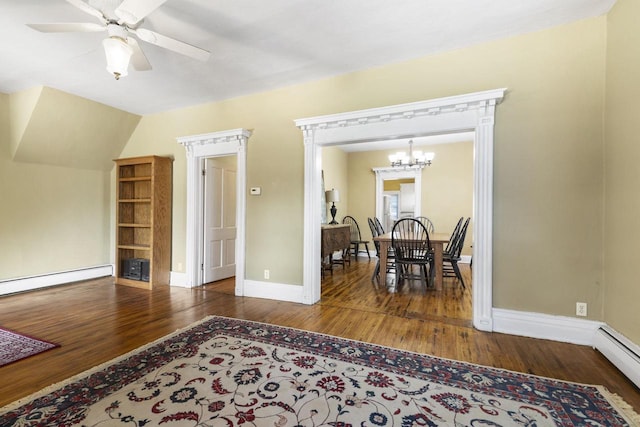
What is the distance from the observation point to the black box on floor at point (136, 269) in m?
4.29

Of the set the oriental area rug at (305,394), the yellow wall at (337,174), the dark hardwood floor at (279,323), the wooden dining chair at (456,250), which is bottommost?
the dark hardwood floor at (279,323)

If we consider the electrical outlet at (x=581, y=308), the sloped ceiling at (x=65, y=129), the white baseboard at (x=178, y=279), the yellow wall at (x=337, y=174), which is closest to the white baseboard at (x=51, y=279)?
the white baseboard at (x=178, y=279)

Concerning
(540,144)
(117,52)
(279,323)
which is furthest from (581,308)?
(117,52)

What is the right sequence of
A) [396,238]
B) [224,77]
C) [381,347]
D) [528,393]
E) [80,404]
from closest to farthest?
[80,404], [528,393], [381,347], [224,77], [396,238]

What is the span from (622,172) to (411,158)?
4231mm

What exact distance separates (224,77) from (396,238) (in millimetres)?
3117

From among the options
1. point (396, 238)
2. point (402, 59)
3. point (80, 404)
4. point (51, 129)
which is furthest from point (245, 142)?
point (80, 404)

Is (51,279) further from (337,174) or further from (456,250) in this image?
(456,250)

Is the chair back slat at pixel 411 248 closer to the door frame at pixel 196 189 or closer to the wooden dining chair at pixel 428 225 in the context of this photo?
the wooden dining chair at pixel 428 225

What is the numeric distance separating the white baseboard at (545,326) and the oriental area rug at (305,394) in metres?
0.76

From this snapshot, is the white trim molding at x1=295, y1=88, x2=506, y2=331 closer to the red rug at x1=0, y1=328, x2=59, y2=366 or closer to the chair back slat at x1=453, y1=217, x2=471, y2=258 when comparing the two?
the chair back slat at x1=453, y1=217, x2=471, y2=258

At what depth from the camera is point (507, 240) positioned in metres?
2.59

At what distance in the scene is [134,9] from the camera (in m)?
1.76

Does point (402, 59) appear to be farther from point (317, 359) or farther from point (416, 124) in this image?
point (317, 359)
